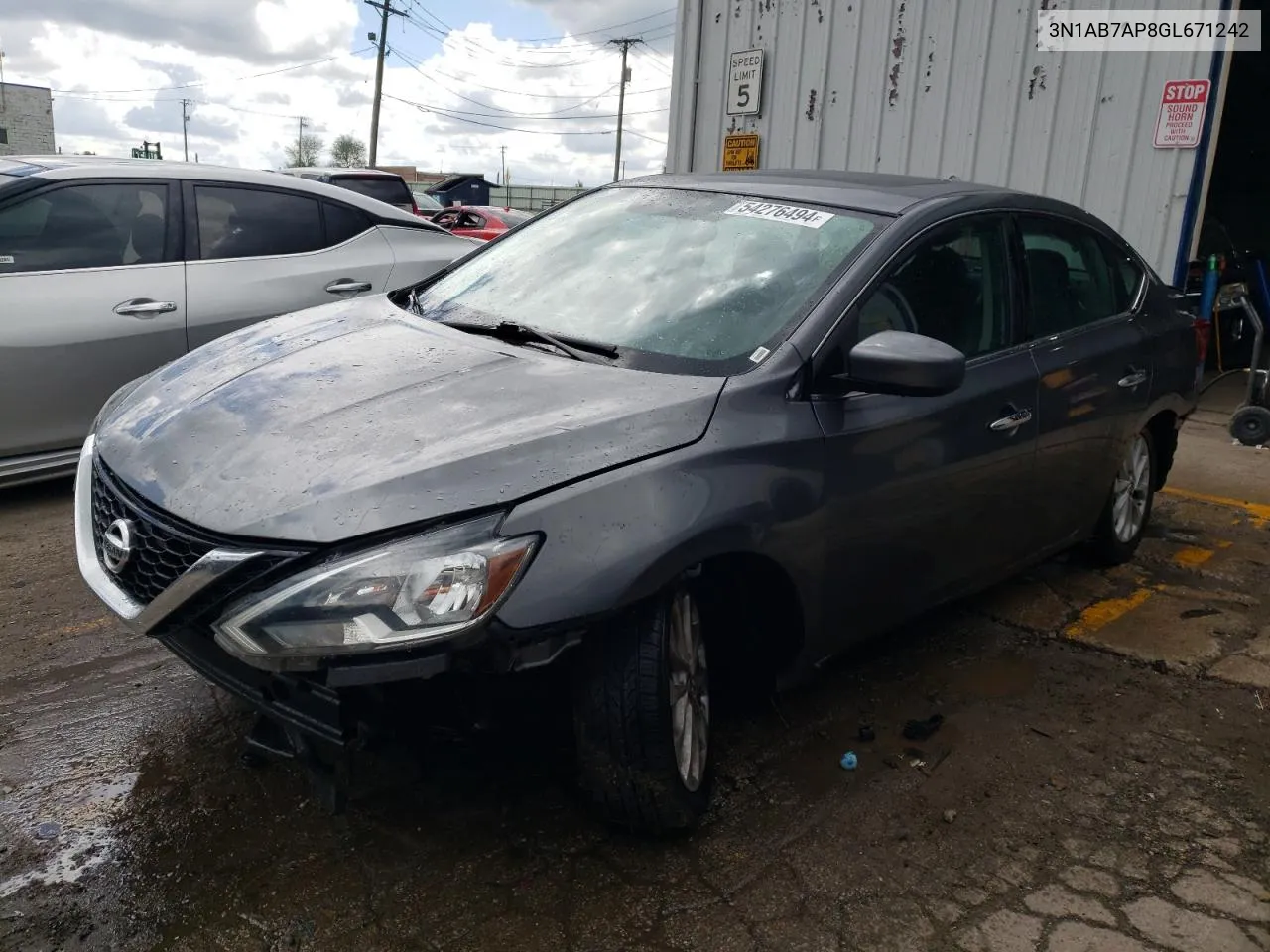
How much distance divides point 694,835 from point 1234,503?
4.55m

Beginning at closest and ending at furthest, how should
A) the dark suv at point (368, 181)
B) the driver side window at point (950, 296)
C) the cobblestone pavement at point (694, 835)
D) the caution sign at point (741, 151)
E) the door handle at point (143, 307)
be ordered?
the cobblestone pavement at point (694, 835)
the driver side window at point (950, 296)
the door handle at point (143, 307)
the caution sign at point (741, 151)
the dark suv at point (368, 181)

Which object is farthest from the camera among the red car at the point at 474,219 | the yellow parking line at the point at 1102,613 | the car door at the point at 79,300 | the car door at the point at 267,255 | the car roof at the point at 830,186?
the red car at the point at 474,219

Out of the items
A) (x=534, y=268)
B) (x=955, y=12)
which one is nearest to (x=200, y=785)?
(x=534, y=268)

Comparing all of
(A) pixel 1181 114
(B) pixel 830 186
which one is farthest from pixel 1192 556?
(A) pixel 1181 114

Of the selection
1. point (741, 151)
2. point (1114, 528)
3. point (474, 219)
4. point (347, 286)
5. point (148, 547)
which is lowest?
point (1114, 528)

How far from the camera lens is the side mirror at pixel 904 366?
2576 millimetres

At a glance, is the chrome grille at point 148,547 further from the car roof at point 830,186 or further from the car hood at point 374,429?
the car roof at point 830,186

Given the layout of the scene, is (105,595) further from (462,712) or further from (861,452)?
(861,452)

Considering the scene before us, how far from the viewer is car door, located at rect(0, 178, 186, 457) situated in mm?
4594

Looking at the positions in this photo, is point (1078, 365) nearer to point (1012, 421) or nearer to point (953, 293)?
point (1012, 421)

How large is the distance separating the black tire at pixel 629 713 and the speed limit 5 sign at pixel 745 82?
23.4 ft

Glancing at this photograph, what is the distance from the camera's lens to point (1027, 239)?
11.8 feet

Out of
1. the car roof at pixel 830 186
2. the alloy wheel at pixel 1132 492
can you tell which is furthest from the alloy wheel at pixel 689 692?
the alloy wheel at pixel 1132 492

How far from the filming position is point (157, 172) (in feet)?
16.8
